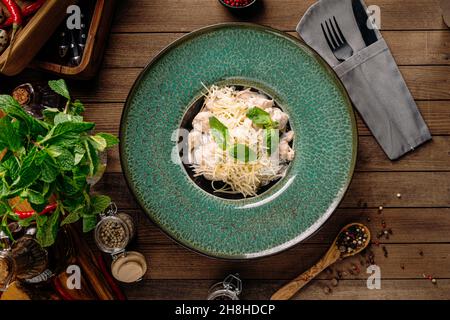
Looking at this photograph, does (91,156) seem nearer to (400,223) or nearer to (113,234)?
(113,234)

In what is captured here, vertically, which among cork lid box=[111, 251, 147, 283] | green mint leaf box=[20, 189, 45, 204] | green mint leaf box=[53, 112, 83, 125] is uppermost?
green mint leaf box=[53, 112, 83, 125]

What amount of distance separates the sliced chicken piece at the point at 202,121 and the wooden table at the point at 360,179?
0.30 metres

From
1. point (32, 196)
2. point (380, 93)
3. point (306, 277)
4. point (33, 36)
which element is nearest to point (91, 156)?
point (32, 196)

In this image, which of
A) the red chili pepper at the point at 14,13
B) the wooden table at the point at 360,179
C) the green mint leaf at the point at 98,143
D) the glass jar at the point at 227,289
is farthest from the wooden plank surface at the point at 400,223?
the red chili pepper at the point at 14,13

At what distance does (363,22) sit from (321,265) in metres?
0.77

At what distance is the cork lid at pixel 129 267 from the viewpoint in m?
1.63

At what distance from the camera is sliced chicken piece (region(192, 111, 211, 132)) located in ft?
5.01

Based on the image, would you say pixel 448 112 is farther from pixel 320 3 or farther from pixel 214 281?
pixel 214 281

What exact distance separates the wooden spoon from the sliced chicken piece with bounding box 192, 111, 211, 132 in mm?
550

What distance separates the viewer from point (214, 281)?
1709 millimetres

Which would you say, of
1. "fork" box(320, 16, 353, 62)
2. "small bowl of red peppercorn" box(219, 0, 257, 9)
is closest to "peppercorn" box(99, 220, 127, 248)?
"small bowl of red peppercorn" box(219, 0, 257, 9)

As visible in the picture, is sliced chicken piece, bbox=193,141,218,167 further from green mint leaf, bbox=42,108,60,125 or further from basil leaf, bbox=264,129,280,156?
green mint leaf, bbox=42,108,60,125

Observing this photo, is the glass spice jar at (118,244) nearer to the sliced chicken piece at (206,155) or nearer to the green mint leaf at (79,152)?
the sliced chicken piece at (206,155)
